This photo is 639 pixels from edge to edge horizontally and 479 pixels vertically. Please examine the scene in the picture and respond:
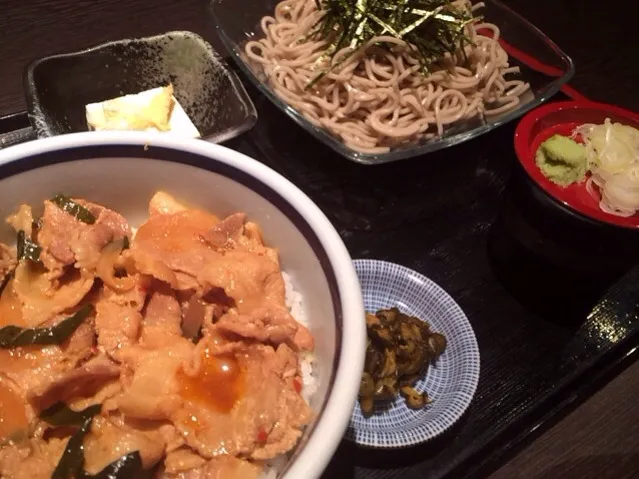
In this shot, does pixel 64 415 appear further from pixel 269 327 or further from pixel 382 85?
pixel 382 85

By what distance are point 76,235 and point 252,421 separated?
55 cm

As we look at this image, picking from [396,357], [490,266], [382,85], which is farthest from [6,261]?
[382,85]

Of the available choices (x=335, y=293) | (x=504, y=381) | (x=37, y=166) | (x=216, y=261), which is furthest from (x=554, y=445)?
(x=37, y=166)

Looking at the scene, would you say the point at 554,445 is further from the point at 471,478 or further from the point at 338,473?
the point at 338,473

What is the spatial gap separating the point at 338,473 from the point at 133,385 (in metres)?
0.65

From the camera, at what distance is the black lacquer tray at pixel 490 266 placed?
5.17 feet

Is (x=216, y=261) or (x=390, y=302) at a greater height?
(x=216, y=261)

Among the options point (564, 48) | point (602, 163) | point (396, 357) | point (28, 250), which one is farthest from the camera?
point (564, 48)

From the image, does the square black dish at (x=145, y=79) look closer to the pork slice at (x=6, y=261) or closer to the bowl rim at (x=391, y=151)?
the bowl rim at (x=391, y=151)

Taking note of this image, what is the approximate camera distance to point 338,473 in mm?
1460

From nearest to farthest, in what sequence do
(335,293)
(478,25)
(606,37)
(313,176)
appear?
(335,293) < (313,176) < (478,25) < (606,37)

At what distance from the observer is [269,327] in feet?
3.77

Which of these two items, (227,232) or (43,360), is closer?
(43,360)

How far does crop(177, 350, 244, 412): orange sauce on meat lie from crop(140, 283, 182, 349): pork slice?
9 cm
